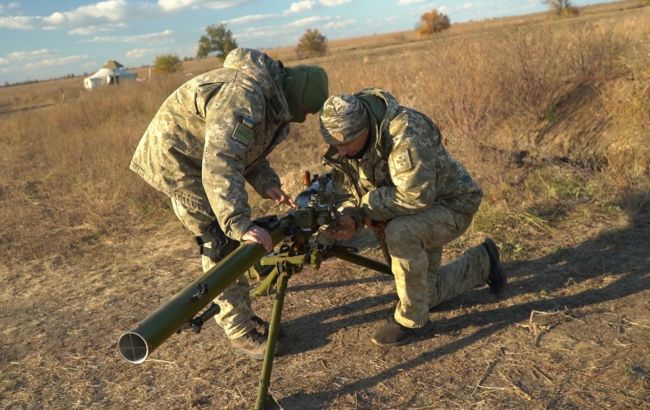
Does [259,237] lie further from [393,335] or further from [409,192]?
[393,335]

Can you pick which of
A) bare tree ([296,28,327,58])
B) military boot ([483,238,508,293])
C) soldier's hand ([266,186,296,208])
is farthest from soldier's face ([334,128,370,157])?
bare tree ([296,28,327,58])

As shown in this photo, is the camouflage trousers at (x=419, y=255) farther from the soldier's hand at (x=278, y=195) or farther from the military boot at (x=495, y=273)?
the soldier's hand at (x=278, y=195)

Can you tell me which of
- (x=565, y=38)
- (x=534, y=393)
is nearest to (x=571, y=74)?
(x=565, y=38)

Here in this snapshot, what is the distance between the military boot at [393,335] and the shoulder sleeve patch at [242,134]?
149 centimetres

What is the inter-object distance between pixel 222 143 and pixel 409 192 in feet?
3.54

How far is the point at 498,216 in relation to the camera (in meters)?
4.95

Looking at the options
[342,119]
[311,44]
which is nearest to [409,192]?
[342,119]

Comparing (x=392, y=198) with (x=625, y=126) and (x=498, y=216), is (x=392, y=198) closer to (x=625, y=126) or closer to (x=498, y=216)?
(x=498, y=216)

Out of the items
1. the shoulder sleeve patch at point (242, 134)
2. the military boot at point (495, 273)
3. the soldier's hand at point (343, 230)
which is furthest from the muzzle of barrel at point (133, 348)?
the military boot at point (495, 273)

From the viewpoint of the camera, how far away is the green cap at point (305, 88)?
315 centimetres

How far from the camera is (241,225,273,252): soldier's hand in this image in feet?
8.41

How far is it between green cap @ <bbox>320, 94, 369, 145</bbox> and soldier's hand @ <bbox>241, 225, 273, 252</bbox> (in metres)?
0.69

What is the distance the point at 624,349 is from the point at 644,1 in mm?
39943

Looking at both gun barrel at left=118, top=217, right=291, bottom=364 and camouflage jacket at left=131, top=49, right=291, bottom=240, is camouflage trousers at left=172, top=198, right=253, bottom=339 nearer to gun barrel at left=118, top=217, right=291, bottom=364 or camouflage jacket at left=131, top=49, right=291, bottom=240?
camouflage jacket at left=131, top=49, right=291, bottom=240
